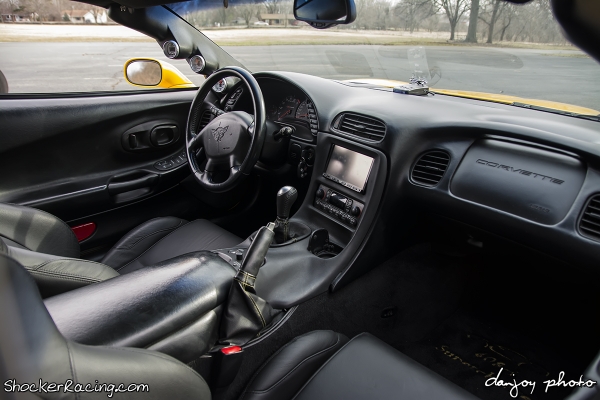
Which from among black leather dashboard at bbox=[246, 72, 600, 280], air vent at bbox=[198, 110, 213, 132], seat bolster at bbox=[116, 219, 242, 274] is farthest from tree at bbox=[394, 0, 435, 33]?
seat bolster at bbox=[116, 219, 242, 274]

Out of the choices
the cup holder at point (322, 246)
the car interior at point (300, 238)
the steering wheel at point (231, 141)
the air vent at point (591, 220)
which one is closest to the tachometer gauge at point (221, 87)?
the car interior at point (300, 238)

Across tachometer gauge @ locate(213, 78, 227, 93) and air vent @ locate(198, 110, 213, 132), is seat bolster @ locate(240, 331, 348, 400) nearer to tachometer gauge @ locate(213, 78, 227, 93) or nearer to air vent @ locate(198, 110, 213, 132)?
air vent @ locate(198, 110, 213, 132)

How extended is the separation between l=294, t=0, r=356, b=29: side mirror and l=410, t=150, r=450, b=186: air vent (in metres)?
0.82

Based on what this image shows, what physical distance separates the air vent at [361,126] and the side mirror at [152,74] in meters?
1.30

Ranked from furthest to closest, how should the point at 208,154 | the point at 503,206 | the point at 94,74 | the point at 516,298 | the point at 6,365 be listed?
the point at 94,74 → the point at 516,298 → the point at 208,154 → the point at 503,206 → the point at 6,365

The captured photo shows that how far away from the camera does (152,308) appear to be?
0.93 meters

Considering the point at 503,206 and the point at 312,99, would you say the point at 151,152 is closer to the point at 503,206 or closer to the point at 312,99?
the point at 312,99

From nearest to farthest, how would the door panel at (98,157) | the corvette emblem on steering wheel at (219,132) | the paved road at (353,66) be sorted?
the paved road at (353,66), the corvette emblem on steering wheel at (219,132), the door panel at (98,157)

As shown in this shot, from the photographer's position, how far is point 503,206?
5.04 ft

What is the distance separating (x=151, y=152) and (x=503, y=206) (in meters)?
1.96

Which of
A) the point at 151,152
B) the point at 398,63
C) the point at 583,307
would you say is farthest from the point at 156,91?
the point at 583,307

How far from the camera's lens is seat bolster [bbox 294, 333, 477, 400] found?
3.79 feet

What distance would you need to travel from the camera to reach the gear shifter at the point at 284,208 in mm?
1755

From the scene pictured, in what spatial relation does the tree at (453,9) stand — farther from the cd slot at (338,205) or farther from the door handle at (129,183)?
the door handle at (129,183)
